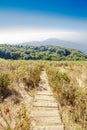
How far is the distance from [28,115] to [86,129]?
1.59 meters

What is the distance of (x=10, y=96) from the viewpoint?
7.55m

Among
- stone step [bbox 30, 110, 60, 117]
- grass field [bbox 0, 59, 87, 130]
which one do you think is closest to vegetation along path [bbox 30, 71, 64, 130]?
stone step [bbox 30, 110, 60, 117]

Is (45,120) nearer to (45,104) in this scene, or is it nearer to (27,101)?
(45,104)

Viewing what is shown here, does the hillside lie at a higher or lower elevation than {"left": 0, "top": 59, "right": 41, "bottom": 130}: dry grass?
lower

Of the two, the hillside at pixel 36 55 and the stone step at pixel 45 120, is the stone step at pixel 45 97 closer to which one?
the stone step at pixel 45 120

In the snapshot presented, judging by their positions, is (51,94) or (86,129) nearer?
(86,129)

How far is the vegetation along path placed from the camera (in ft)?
17.3

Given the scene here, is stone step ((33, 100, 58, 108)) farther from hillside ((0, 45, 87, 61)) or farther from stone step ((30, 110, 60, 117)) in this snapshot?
hillside ((0, 45, 87, 61))

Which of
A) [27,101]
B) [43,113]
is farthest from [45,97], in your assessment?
[43,113]

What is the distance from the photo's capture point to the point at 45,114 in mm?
6020

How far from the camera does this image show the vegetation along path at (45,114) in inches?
208

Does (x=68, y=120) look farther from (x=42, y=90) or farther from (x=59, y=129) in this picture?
(x=42, y=90)

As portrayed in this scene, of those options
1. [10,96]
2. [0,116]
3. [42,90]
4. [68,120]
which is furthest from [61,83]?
[0,116]

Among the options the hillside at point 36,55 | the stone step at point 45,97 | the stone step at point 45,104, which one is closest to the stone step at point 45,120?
the stone step at point 45,104
